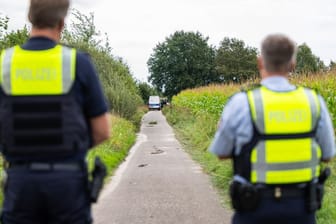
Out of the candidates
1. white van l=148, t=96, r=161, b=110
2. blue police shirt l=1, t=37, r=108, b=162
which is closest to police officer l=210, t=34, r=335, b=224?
blue police shirt l=1, t=37, r=108, b=162

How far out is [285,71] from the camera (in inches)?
131

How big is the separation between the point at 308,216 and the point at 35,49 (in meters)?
1.89

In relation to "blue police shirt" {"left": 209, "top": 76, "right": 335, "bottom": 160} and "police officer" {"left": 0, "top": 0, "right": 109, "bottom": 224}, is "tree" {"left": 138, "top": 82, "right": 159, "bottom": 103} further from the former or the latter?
"police officer" {"left": 0, "top": 0, "right": 109, "bottom": 224}

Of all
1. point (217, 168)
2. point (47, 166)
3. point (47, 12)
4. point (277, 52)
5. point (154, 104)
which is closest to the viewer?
point (47, 166)

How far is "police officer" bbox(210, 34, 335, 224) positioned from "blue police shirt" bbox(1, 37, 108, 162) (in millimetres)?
757

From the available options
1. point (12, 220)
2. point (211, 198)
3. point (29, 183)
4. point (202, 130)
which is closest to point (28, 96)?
point (29, 183)

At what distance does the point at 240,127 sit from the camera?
125 inches

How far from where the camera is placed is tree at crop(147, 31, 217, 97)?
3620 inches

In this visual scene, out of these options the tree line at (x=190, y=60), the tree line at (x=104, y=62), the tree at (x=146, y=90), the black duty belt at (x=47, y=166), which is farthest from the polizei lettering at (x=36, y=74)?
the tree at (x=146, y=90)

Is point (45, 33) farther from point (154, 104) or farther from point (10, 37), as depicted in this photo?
point (154, 104)

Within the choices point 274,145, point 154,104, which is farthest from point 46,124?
point 154,104

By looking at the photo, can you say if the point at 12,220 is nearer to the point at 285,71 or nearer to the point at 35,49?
the point at 35,49

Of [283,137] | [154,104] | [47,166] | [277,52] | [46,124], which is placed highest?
[277,52]

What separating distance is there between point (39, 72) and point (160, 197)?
656cm
